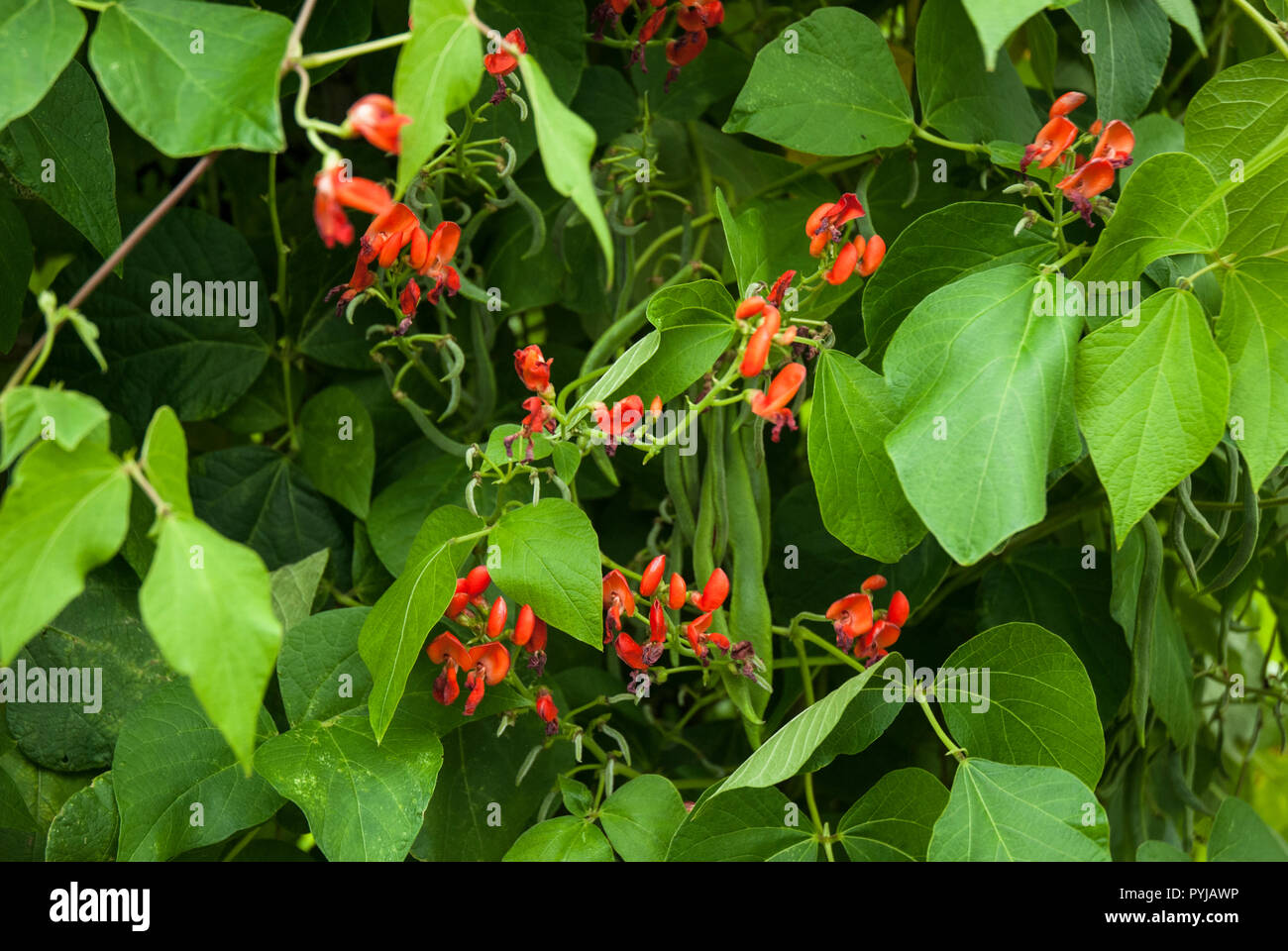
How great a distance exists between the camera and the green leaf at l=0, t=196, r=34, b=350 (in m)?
0.73

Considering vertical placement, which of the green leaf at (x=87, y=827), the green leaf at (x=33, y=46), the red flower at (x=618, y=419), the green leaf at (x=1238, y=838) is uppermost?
the green leaf at (x=33, y=46)

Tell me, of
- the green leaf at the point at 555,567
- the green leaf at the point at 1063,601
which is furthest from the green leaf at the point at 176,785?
the green leaf at the point at 1063,601

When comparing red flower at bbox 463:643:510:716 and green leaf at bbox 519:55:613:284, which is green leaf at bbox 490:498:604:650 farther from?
green leaf at bbox 519:55:613:284

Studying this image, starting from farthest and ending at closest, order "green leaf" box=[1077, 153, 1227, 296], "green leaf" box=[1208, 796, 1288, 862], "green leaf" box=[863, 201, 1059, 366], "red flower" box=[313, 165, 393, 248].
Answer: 1. "green leaf" box=[1208, 796, 1288, 862]
2. "green leaf" box=[863, 201, 1059, 366]
3. "green leaf" box=[1077, 153, 1227, 296]
4. "red flower" box=[313, 165, 393, 248]

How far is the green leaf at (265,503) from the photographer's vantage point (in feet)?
2.84

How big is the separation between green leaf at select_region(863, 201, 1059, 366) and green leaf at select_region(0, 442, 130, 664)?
0.47m

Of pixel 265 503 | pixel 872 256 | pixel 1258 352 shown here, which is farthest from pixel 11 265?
pixel 1258 352

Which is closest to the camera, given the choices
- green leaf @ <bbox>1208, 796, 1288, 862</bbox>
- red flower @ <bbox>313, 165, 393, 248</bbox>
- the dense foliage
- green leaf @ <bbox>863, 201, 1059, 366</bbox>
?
red flower @ <bbox>313, 165, 393, 248</bbox>

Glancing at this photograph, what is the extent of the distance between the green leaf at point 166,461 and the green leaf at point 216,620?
0.03 m

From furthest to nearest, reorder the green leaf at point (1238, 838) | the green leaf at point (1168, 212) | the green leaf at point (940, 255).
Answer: the green leaf at point (1238, 838) → the green leaf at point (940, 255) → the green leaf at point (1168, 212)

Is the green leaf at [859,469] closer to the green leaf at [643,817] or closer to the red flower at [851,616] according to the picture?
the red flower at [851,616]

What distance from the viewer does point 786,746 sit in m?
0.68

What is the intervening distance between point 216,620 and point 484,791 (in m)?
0.39

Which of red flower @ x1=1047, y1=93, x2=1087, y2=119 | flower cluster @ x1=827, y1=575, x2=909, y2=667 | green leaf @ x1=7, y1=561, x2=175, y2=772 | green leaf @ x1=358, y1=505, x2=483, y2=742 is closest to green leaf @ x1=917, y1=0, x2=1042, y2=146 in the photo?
red flower @ x1=1047, y1=93, x2=1087, y2=119
